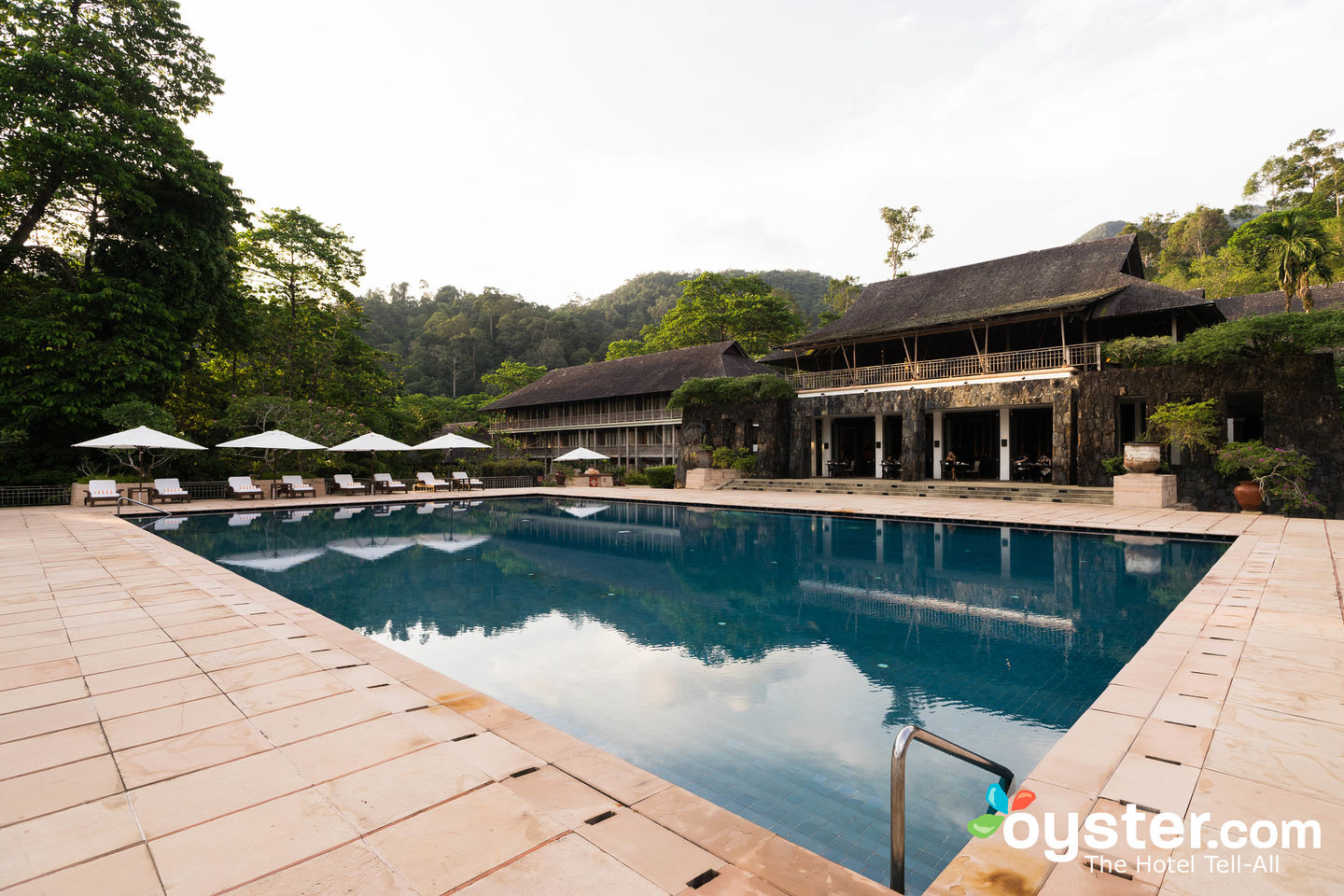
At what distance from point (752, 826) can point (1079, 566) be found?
8.52 meters

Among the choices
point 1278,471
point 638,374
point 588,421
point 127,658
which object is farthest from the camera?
point 588,421

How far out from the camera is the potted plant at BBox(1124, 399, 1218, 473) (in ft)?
44.4

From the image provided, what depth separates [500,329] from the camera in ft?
195

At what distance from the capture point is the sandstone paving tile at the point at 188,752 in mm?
2592

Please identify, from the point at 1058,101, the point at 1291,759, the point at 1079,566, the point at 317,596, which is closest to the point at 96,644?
the point at 317,596

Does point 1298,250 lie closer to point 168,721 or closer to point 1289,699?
point 1289,699

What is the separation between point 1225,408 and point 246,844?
1910cm

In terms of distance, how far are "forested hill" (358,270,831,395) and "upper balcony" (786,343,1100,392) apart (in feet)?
93.0

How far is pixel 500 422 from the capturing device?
1604 inches

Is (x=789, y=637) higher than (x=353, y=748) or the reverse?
the reverse

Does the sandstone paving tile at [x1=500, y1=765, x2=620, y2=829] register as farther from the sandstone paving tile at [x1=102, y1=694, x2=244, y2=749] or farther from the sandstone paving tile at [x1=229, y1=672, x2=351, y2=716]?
the sandstone paving tile at [x1=102, y1=694, x2=244, y2=749]

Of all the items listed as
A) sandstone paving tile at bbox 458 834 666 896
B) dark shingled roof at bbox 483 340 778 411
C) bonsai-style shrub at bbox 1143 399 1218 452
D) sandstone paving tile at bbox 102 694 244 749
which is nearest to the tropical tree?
dark shingled roof at bbox 483 340 778 411

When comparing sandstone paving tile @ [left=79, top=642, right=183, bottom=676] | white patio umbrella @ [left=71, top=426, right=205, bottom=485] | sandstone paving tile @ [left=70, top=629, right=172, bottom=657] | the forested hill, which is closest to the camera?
sandstone paving tile @ [left=79, top=642, right=183, bottom=676]

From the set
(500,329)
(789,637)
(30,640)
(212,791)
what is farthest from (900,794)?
(500,329)
